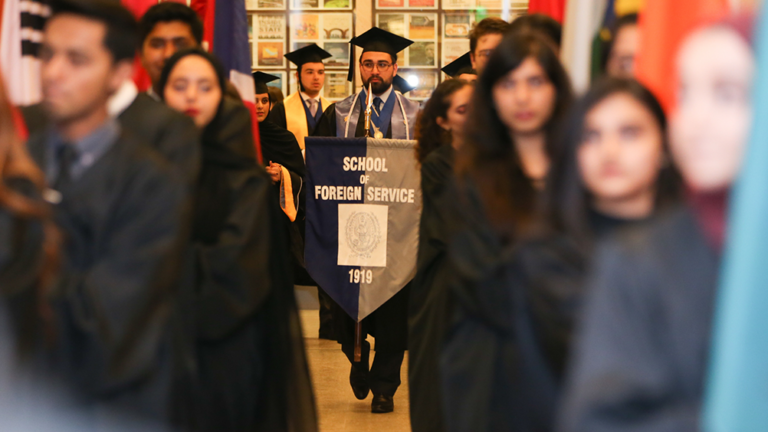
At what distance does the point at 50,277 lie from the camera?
1.89 metres

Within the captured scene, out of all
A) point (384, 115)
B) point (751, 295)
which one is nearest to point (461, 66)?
point (384, 115)

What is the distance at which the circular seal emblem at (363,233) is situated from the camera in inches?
187

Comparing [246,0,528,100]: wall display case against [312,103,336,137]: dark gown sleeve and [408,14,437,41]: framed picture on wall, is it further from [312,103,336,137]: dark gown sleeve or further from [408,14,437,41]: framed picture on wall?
[312,103,336,137]: dark gown sleeve

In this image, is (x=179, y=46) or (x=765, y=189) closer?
(x=765, y=189)

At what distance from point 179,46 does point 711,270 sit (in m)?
2.50

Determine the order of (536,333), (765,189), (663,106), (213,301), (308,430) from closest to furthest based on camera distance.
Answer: (765,189), (663,106), (536,333), (213,301), (308,430)

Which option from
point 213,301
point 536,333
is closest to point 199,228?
point 213,301

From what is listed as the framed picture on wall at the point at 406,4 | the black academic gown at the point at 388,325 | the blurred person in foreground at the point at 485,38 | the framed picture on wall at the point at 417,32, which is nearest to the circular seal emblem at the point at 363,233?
the black academic gown at the point at 388,325

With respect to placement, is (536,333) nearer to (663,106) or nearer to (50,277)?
(663,106)

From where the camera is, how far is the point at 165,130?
2324 millimetres

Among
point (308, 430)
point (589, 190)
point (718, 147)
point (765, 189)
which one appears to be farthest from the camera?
point (308, 430)

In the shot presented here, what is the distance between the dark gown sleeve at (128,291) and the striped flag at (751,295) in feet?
4.40

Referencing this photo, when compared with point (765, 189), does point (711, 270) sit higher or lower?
lower

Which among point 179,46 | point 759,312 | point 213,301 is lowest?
point 213,301
